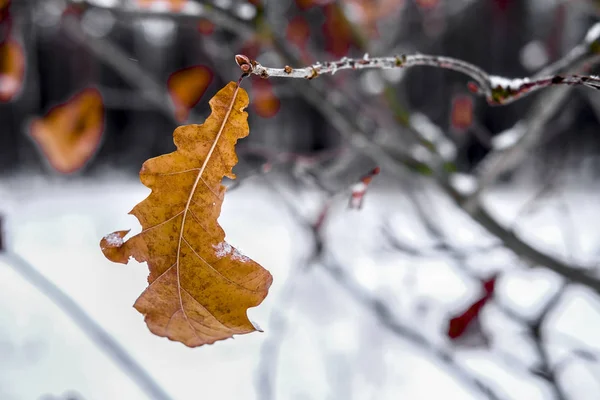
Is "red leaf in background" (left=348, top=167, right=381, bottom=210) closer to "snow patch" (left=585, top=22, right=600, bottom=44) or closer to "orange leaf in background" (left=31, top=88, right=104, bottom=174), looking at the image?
"snow patch" (left=585, top=22, right=600, bottom=44)

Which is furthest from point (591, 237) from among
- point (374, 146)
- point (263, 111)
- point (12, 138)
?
point (12, 138)

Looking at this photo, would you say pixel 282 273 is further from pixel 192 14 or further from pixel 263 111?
pixel 192 14

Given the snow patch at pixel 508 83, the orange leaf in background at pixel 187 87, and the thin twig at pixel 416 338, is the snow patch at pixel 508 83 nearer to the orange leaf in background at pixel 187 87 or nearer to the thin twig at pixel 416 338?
the thin twig at pixel 416 338

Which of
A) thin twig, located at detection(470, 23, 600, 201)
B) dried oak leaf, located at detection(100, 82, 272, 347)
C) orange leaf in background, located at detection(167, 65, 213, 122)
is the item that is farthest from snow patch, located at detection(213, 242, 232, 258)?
orange leaf in background, located at detection(167, 65, 213, 122)

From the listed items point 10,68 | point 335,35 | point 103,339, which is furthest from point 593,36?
point 10,68

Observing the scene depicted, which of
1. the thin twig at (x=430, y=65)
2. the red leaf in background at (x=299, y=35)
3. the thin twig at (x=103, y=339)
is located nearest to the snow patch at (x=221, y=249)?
the thin twig at (x=430, y=65)

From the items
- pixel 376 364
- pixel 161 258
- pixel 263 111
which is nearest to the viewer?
pixel 161 258
